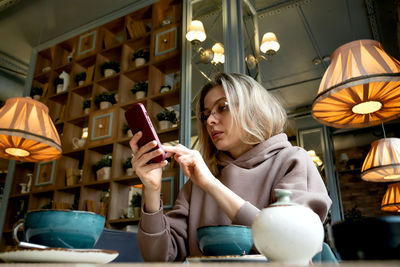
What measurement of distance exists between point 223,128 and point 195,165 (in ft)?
1.22

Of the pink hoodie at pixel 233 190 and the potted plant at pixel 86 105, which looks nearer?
the pink hoodie at pixel 233 190

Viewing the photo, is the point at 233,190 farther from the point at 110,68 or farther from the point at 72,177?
the point at 110,68

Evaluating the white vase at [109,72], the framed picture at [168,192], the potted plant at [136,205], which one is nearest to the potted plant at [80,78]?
the white vase at [109,72]

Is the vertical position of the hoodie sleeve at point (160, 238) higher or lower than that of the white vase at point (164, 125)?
lower

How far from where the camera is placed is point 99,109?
3.88m

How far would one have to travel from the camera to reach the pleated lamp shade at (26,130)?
2.51 meters

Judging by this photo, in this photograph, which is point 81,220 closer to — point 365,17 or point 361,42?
point 361,42

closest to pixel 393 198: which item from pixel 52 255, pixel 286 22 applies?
pixel 286 22

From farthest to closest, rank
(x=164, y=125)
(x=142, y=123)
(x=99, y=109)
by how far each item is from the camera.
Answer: (x=99, y=109), (x=164, y=125), (x=142, y=123)

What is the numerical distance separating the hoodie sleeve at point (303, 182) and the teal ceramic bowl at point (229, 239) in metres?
0.25

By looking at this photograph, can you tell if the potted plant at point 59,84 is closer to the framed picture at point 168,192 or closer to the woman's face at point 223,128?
the framed picture at point 168,192

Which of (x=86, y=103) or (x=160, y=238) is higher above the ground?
(x=86, y=103)

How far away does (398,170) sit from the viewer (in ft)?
10.8

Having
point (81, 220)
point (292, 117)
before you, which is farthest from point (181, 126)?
point (292, 117)
